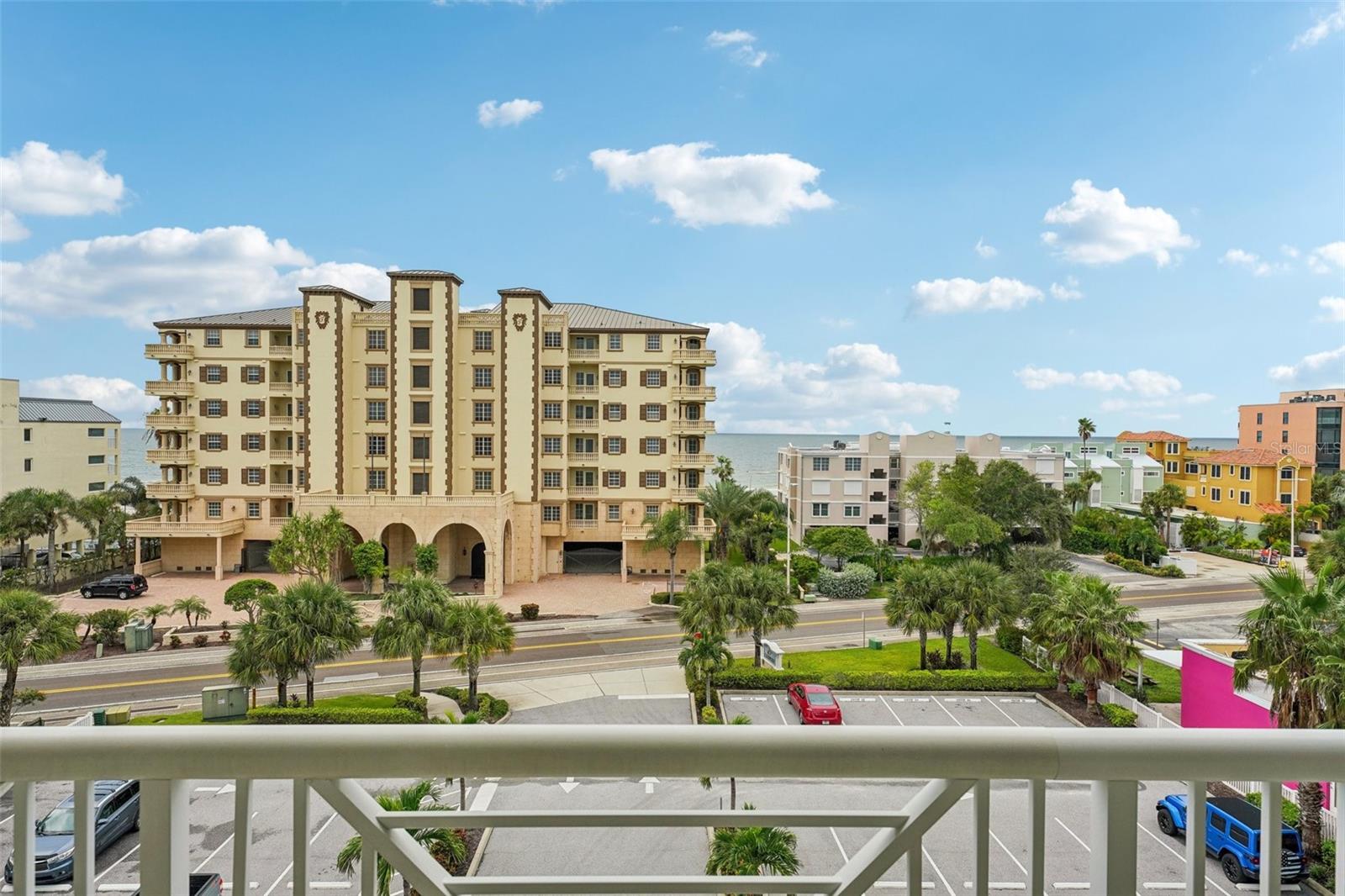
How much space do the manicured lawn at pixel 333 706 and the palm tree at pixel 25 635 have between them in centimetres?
227

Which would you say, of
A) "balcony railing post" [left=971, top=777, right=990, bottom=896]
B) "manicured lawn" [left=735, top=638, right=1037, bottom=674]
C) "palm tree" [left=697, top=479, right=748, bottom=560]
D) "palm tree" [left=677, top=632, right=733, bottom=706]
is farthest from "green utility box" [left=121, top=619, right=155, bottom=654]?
"balcony railing post" [left=971, top=777, right=990, bottom=896]

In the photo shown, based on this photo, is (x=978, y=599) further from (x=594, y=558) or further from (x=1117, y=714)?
(x=594, y=558)

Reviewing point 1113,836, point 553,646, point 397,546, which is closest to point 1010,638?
point 553,646

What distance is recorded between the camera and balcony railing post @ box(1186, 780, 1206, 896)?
1.74 meters

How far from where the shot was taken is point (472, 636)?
17.7 m

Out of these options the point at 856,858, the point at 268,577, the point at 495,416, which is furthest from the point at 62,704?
the point at 856,858

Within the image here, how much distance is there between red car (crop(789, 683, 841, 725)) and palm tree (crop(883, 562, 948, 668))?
14.3 ft

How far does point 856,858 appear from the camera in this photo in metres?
1.73

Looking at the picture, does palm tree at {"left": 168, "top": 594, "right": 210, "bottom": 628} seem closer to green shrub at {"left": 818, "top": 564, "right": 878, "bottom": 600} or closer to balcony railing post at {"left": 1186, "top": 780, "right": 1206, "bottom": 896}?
green shrub at {"left": 818, "top": 564, "right": 878, "bottom": 600}

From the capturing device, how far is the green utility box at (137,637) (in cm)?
2328

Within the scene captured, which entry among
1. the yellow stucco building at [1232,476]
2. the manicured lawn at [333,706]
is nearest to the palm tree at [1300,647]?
the manicured lawn at [333,706]

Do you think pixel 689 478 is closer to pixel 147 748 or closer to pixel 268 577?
pixel 268 577

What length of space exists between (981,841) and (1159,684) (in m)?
23.9

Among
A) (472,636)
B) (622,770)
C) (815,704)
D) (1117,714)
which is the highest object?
(622,770)
